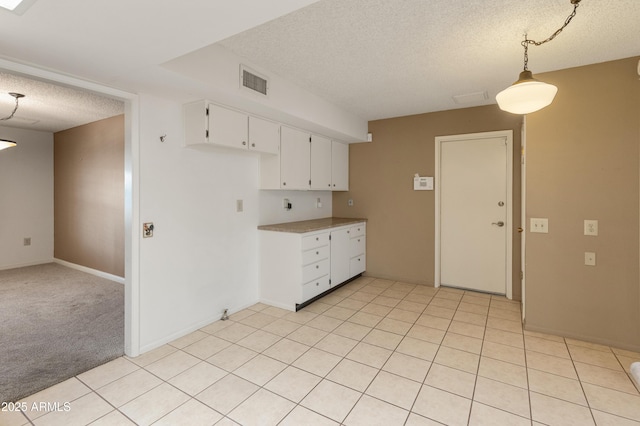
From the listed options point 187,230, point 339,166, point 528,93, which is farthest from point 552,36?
point 187,230

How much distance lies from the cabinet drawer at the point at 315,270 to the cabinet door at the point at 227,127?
152 cm

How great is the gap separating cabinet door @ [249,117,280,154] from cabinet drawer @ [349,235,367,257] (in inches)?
72.0

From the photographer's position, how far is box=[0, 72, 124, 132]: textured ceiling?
3154 mm

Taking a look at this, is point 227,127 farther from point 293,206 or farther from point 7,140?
point 7,140

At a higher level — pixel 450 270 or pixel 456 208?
pixel 456 208

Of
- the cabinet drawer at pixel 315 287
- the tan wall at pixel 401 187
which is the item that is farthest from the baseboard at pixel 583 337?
the cabinet drawer at pixel 315 287

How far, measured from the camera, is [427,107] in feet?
13.4

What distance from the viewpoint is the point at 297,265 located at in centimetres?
348

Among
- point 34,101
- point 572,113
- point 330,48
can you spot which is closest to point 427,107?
point 572,113

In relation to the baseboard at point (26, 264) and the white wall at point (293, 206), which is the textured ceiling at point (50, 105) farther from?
the baseboard at point (26, 264)

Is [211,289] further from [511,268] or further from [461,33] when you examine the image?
[511,268]

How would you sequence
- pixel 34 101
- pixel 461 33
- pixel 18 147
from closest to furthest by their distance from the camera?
pixel 461 33 < pixel 34 101 < pixel 18 147

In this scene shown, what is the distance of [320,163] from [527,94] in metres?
2.63

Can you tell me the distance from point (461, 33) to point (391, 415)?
8.67 feet
